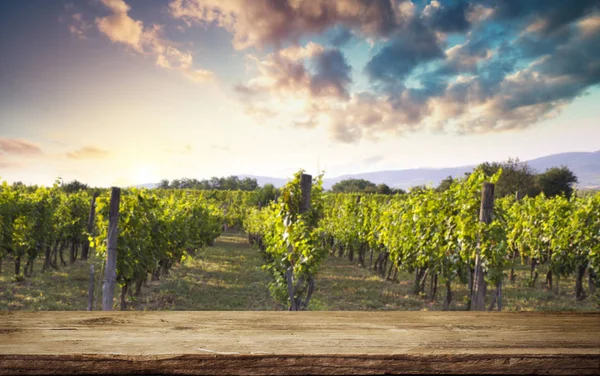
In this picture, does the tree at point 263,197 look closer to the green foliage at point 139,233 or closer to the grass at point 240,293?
the grass at point 240,293

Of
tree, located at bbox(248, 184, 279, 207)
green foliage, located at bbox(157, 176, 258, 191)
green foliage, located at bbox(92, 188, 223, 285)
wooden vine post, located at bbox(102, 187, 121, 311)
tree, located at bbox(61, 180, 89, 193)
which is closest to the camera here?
wooden vine post, located at bbox(102, 187, 121, 311)

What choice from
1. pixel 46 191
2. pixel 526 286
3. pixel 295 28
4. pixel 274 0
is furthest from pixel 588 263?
pixel 46 191

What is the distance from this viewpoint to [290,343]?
85 cm

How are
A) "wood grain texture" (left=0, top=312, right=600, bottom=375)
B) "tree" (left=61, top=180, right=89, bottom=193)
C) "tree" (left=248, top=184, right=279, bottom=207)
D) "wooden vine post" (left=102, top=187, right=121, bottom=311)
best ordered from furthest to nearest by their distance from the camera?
"tree" (left=61, top=180, right=89, bottom=193), "tree" (left=248, top=184, right=279, bottom=207), "wooden vine post" (left=102, top=187, right=121, bottom=311), "wood grain texture" (left=0, top=312, right=600, bottom=375)

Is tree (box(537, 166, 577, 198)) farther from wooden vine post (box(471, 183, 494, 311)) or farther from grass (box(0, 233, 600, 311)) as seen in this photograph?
wooden vine post (box(471, 183, 494, 311))

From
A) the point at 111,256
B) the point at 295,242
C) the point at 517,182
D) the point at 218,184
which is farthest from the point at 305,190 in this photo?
the point at 218,184

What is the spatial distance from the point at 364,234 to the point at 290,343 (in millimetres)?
13666

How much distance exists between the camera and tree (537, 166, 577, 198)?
4294cm

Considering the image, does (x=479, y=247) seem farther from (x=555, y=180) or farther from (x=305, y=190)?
(x=555, y=180)

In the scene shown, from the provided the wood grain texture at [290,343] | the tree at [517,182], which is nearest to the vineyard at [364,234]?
the wood grain texture at [290,343]

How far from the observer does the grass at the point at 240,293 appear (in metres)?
8.95

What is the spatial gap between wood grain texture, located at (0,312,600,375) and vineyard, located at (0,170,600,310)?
4.47 meters

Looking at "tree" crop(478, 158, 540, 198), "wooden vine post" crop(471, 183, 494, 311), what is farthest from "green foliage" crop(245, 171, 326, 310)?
"tree" crop(478, 158, 540, 198)

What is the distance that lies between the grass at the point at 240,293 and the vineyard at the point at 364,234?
1.23 ft
